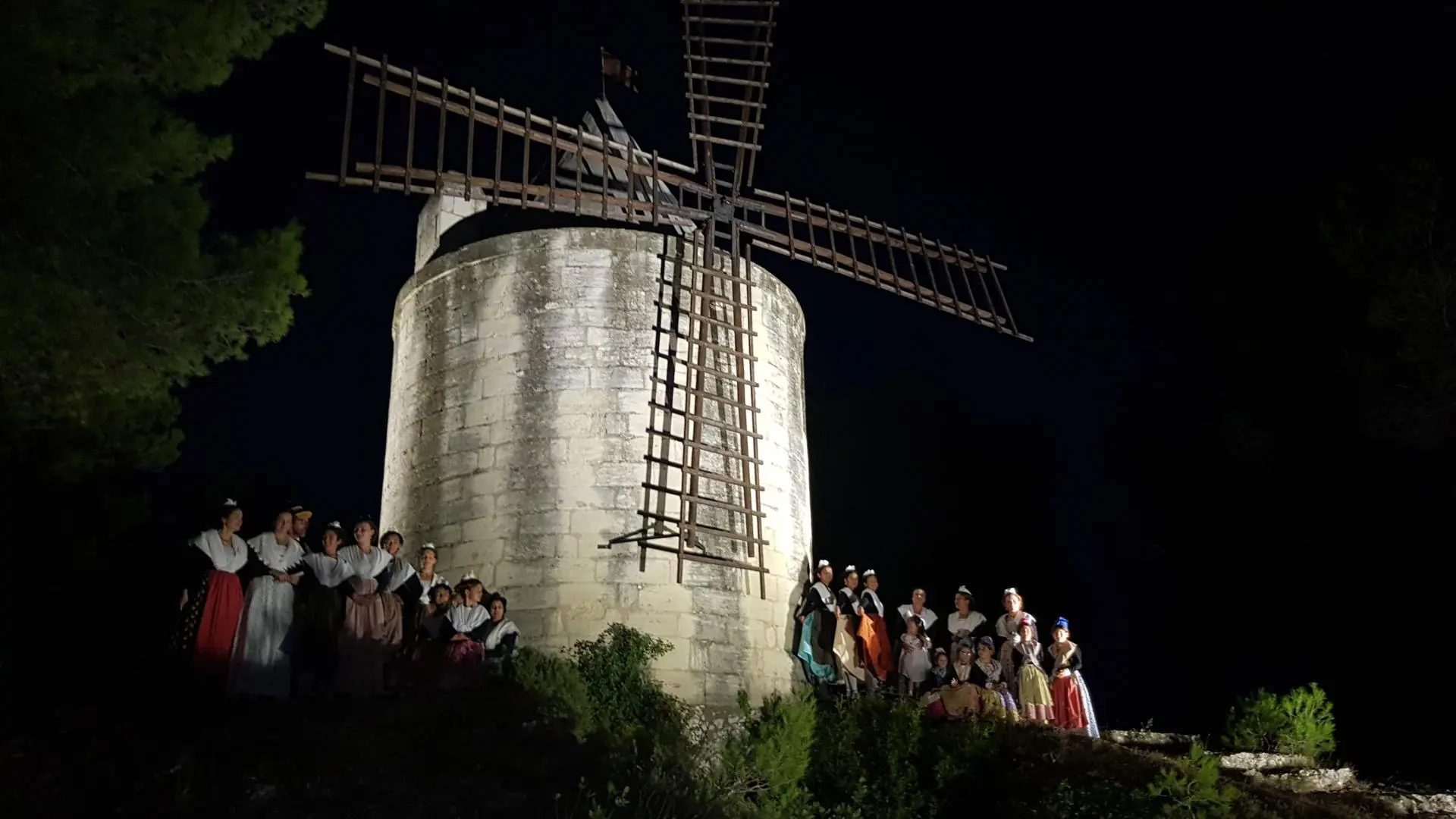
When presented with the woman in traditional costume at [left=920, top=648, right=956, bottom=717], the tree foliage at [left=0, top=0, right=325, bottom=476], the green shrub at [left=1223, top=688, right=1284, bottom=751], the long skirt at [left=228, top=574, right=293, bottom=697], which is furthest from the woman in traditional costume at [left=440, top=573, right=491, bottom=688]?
the green shrub at [left=1223, top=688, right=1284, bottom=751]

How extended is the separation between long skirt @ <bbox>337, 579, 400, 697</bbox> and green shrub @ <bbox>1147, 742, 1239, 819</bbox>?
18.7ft

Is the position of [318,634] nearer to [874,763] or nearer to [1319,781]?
[874,763]

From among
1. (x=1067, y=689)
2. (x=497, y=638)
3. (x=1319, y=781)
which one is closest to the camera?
(x=497, y=638)

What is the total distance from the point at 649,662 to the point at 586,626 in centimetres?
66

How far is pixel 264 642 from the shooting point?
8461 mm

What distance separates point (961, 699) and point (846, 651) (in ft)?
4.26

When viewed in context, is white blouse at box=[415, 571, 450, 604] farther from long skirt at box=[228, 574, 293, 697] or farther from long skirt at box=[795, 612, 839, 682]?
long skirt at box=[795, 612, 839, 682]

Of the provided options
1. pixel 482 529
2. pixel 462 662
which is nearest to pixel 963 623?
pixel 482 529

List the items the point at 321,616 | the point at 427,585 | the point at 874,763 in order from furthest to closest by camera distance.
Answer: the point at 427,585 < the point at 874,763 < the point at 321,616

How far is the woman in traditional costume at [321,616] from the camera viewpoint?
889 centimetres

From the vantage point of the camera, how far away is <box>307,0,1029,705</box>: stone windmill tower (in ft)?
36.2

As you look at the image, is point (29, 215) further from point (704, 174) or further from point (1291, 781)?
point (1291, 781)

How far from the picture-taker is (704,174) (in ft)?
43.2

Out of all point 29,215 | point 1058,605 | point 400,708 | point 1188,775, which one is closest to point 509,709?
point 400,708
